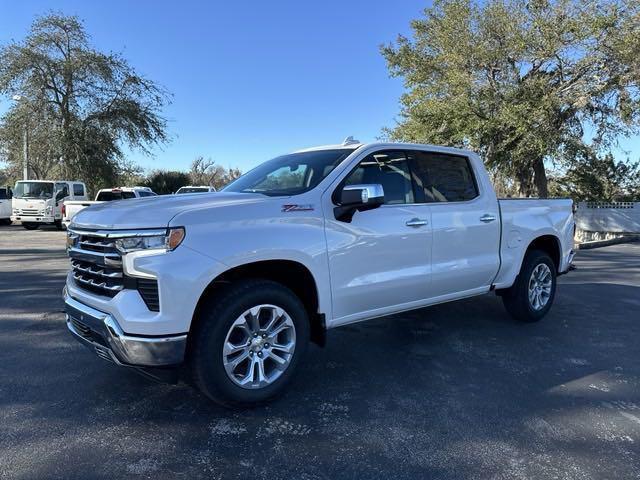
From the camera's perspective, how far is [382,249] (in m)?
4.05

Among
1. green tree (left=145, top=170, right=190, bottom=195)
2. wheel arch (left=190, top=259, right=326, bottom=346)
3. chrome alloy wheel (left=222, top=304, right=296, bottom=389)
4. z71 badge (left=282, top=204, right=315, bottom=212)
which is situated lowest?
chrome alloy wheel (left=222, top=304, right=296, bottom=389)

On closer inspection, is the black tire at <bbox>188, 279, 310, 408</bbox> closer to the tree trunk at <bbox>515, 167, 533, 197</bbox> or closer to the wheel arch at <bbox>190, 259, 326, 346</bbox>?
the wheel arch at <bbox>190, 259, 326, 346</bbox>

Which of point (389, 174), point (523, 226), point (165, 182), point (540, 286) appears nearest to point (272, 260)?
point (389, 174)

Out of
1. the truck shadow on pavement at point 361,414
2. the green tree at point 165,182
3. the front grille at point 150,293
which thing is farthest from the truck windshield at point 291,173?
the green tree at point 165,182

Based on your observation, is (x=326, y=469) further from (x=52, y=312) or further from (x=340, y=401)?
(x=52, y=312)

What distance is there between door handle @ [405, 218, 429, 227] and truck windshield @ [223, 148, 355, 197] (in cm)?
78

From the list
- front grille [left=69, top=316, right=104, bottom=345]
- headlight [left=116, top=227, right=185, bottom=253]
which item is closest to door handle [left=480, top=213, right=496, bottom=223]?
headlight [left=116, top=227, right=185, bottom=253]

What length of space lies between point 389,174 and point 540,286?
264cm

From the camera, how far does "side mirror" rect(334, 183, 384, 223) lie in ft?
11.8

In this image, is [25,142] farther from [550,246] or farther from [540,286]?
[540,286]

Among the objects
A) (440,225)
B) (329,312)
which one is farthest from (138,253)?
(440,225)

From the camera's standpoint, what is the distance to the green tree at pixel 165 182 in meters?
42.4

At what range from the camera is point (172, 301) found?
120 inches

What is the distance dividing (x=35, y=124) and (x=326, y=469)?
3067cm
